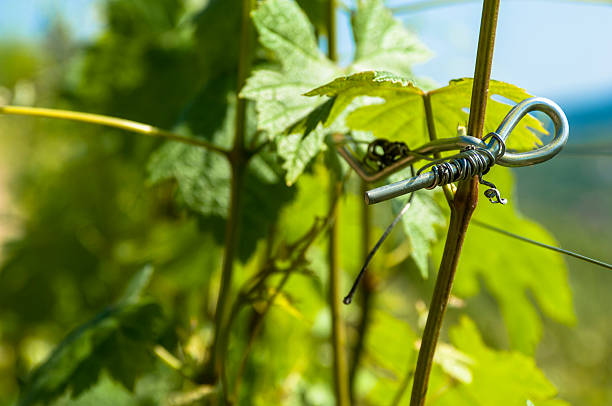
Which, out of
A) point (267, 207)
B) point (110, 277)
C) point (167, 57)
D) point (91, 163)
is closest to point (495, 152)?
point (267, 207)

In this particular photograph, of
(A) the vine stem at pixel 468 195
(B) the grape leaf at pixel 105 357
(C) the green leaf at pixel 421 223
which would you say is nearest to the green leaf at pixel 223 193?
(B) the grape leaf at pixel 105 357

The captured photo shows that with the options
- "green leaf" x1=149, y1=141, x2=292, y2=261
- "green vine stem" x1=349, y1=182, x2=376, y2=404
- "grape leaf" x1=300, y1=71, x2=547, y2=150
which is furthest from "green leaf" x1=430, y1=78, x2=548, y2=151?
"green vine stem" x1=349, y1=182, x2=376, y2=404

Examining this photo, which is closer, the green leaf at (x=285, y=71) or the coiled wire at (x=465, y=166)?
the coiled wire at (x=465, y=166)

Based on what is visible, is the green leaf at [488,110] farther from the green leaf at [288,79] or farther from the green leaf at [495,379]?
the green leaf at [495,379]

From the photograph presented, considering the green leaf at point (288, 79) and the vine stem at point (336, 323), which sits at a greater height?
the green leaf at point (288, 79)

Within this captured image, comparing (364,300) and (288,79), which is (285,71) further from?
(364,300)

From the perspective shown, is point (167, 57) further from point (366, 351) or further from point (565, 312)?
point (565, 312)
